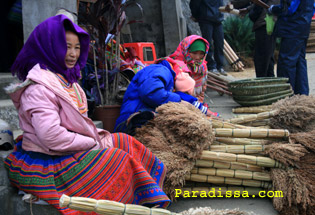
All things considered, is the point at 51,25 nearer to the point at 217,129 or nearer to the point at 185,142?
the point at 185,142

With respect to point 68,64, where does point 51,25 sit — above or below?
above

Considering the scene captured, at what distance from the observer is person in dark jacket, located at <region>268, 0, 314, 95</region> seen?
175 inches

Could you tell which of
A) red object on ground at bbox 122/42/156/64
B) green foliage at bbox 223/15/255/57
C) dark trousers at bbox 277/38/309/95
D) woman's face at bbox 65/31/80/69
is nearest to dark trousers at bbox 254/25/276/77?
dark trousers at bbox 277/38/309/95

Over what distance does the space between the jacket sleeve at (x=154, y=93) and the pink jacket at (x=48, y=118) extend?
35.7 inches

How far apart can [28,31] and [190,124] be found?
214 cm

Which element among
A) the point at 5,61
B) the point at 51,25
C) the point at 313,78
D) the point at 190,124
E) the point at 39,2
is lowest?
the point at 313,78

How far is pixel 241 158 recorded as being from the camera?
245cm

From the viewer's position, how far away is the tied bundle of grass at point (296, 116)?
2762 mm

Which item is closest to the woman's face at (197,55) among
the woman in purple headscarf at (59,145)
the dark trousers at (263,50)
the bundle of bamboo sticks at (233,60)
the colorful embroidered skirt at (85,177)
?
the woman in purple headscarf at (59,145)

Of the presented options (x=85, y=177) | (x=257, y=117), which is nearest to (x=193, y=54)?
(x=257, y=117)

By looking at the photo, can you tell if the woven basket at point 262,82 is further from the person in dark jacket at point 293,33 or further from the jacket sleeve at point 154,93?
the jacket sleeve at point 154,93

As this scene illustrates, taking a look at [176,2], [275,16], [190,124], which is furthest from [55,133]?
[176,2]

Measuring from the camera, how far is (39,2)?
3400mm

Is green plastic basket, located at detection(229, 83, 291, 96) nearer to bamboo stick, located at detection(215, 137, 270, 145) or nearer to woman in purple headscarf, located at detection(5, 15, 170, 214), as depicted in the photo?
bamboo stick, located at detection(215, 137, 270, 145)
